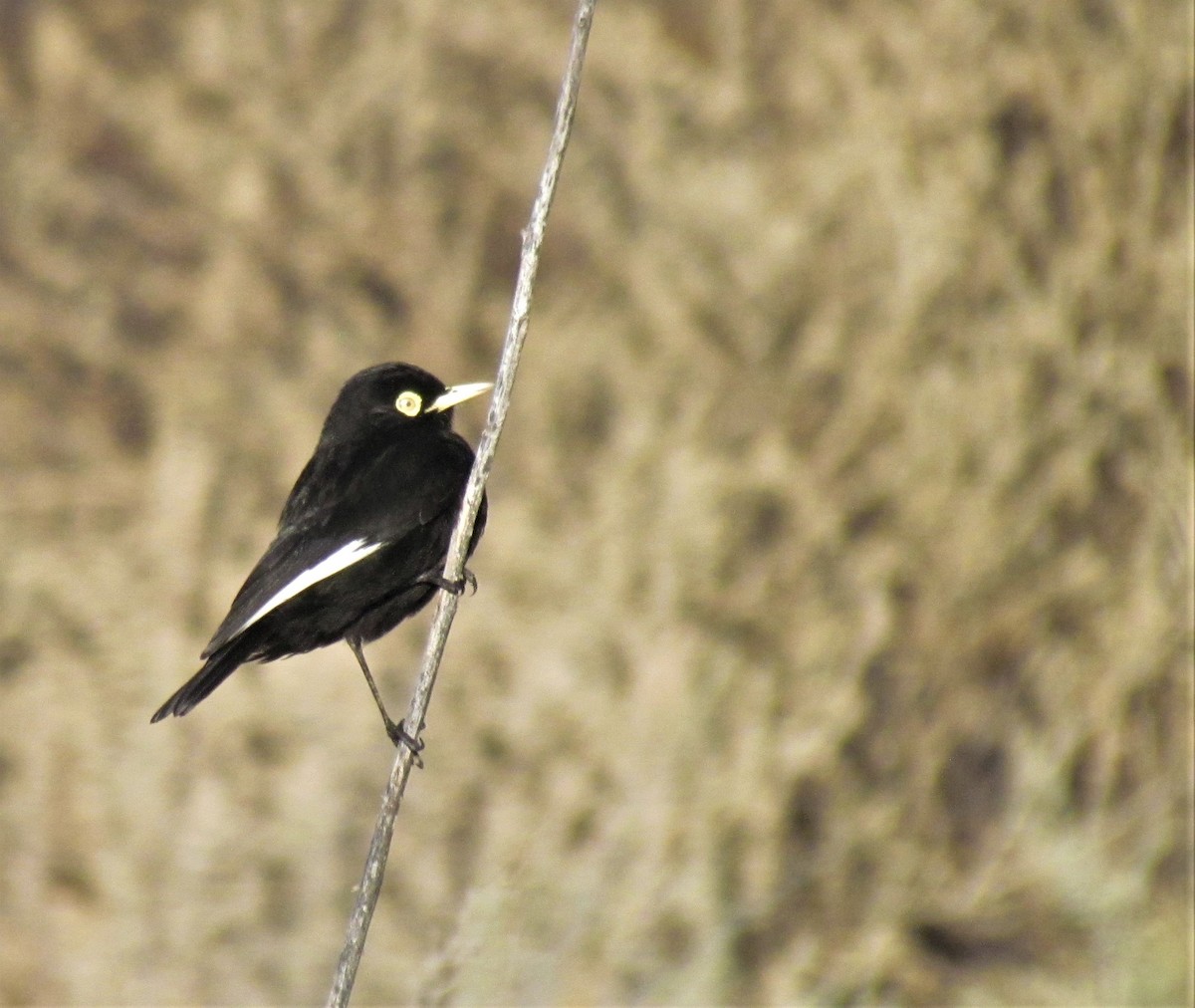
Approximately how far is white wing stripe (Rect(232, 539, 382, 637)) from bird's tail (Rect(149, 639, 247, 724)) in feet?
0.36

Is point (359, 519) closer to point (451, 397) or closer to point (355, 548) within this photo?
point (355, 548)

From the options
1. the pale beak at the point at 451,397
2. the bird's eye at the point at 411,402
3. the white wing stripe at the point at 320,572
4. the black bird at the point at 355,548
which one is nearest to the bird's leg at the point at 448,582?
the black bird at the point at 355,548

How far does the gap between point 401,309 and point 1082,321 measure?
2.86 metres

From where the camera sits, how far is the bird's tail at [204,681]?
12.2ft

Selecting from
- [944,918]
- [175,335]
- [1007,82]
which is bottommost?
[944,918]

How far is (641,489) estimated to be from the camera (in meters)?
7.27

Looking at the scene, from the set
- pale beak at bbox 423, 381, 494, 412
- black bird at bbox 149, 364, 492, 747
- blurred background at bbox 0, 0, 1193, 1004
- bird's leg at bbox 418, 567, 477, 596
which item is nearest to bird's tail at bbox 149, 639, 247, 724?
black bird at bbox 149, 364, 492, 747

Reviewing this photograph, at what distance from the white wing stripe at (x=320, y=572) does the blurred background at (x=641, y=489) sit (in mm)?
2857

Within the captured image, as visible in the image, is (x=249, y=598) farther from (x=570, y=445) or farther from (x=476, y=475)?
(x=570, y=445)

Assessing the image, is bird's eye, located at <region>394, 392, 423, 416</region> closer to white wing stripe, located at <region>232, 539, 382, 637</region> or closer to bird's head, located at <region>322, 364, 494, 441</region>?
bird's head, located at <region>322, 364, 494, 441</region>

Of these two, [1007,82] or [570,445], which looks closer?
[570,445]

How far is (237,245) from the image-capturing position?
284 inches

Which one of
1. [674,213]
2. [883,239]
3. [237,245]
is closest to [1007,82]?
[883,239]

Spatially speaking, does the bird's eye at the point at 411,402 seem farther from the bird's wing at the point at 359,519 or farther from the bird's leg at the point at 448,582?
the bird's leg at the point at 448,582
